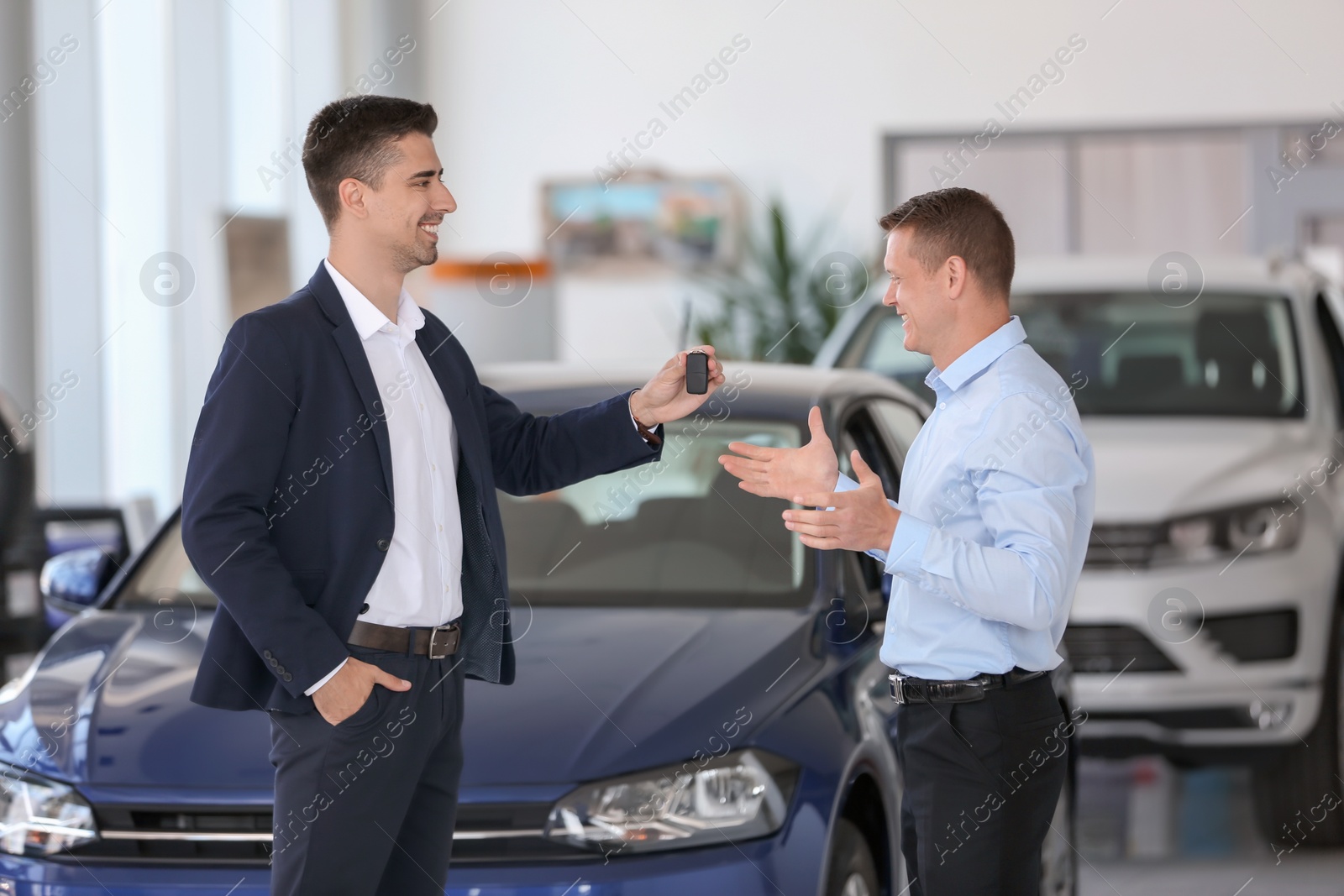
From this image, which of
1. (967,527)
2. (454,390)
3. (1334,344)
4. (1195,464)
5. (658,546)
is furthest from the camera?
(1334,344)

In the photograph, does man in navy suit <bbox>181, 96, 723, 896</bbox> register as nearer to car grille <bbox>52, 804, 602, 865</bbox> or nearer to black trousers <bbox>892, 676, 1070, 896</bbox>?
car grille <bbox>52, 804, 602, 865</bbox>

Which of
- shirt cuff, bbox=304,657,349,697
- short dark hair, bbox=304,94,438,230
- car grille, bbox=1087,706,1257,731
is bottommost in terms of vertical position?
car grille, bbox=1087,706,1257,731

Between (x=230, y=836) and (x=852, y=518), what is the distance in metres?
1.15

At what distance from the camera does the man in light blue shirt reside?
184 centimetres

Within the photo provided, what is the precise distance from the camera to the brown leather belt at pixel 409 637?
6.47ft

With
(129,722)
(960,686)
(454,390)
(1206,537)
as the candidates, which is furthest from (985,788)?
(1206,537)

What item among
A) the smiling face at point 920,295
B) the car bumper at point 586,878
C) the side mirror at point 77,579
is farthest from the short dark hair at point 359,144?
the side mirror at point 77,579

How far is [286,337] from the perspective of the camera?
1981 mm

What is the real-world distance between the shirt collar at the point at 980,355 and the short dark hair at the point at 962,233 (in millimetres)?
55

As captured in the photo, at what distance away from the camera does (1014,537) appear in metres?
1.83

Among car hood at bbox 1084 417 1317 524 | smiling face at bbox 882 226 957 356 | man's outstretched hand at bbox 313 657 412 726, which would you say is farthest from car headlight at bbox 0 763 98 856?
car hood at bbox 1084 417 1317 524

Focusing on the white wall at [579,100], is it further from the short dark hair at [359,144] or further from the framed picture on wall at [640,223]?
the short dark hair at [359,144]

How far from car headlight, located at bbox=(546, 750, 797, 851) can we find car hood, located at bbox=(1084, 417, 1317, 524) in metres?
2.27

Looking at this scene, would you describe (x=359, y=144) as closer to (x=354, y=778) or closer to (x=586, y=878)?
(x=354, y=778)
